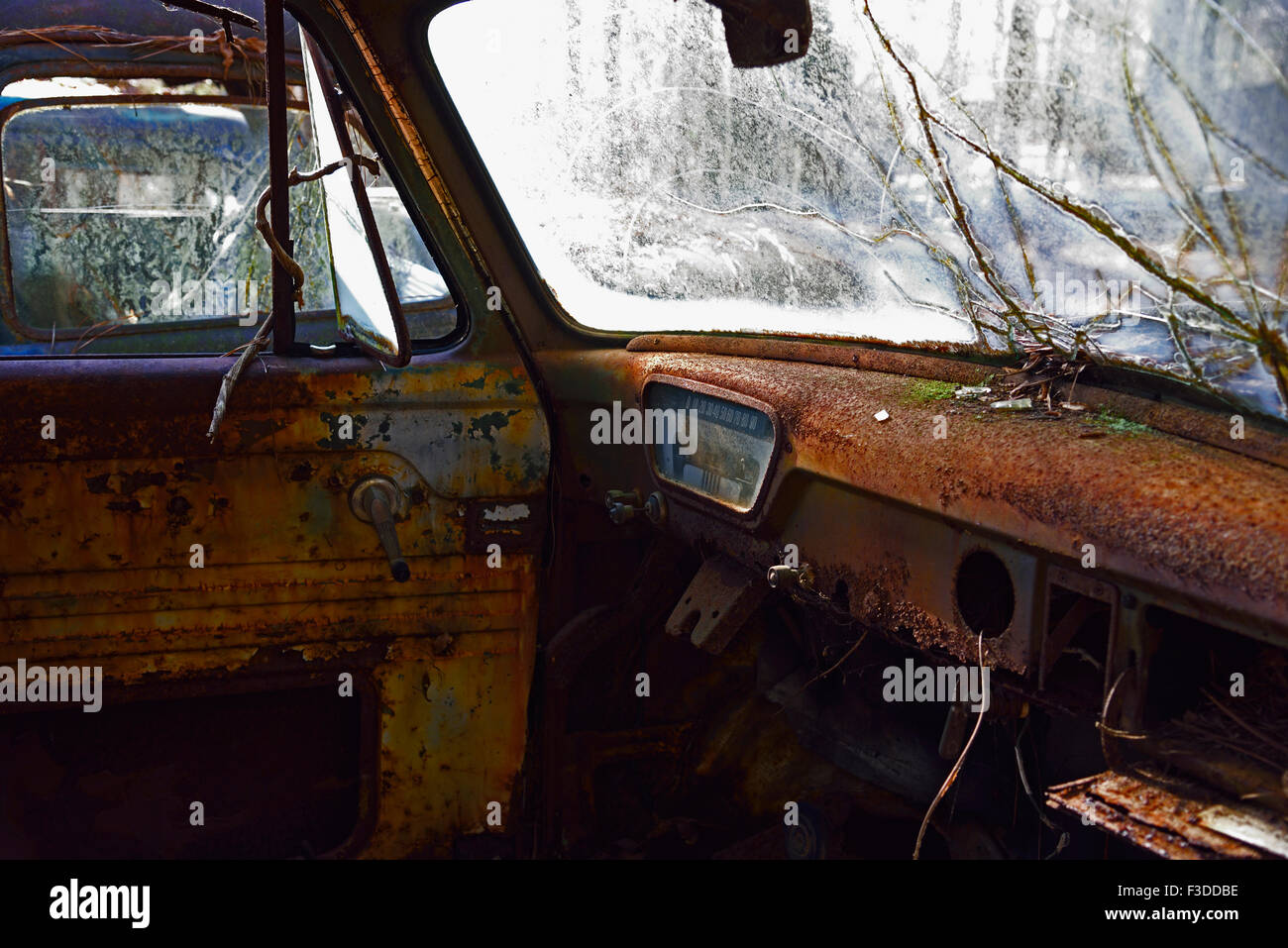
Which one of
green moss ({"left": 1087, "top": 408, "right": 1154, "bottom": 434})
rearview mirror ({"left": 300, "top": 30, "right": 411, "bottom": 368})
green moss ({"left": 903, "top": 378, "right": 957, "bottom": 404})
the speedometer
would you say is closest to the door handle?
rearview mirror ({"left": 300, "top": 30, "right": 411, "bottom": 368})

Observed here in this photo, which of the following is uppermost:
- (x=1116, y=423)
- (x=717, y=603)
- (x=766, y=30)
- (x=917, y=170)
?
(x=766, y=30)

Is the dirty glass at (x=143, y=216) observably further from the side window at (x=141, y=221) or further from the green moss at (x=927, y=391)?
the green moss at (x=927, y=391)

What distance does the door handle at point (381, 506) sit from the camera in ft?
6.29

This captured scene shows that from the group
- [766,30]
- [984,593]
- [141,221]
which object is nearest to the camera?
[984,593]

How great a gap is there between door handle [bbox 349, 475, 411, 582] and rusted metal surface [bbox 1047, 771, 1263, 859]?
1.14 meters

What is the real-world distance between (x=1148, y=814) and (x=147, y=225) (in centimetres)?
295

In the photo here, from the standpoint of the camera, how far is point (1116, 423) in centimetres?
125

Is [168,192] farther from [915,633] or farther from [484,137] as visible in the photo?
[915,633]

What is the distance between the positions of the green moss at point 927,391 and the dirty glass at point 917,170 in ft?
0.22

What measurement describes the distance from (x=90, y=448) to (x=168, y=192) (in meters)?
1.62

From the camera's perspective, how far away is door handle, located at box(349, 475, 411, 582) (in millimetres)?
→ 1916

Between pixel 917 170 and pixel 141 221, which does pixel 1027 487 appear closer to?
pixel 917 170

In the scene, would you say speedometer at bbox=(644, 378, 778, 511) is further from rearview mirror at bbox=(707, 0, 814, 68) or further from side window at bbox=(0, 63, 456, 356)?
side window at bbox=(0, 63, 456, 356)

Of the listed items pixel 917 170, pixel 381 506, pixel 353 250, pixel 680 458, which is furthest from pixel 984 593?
pixel 353 250
